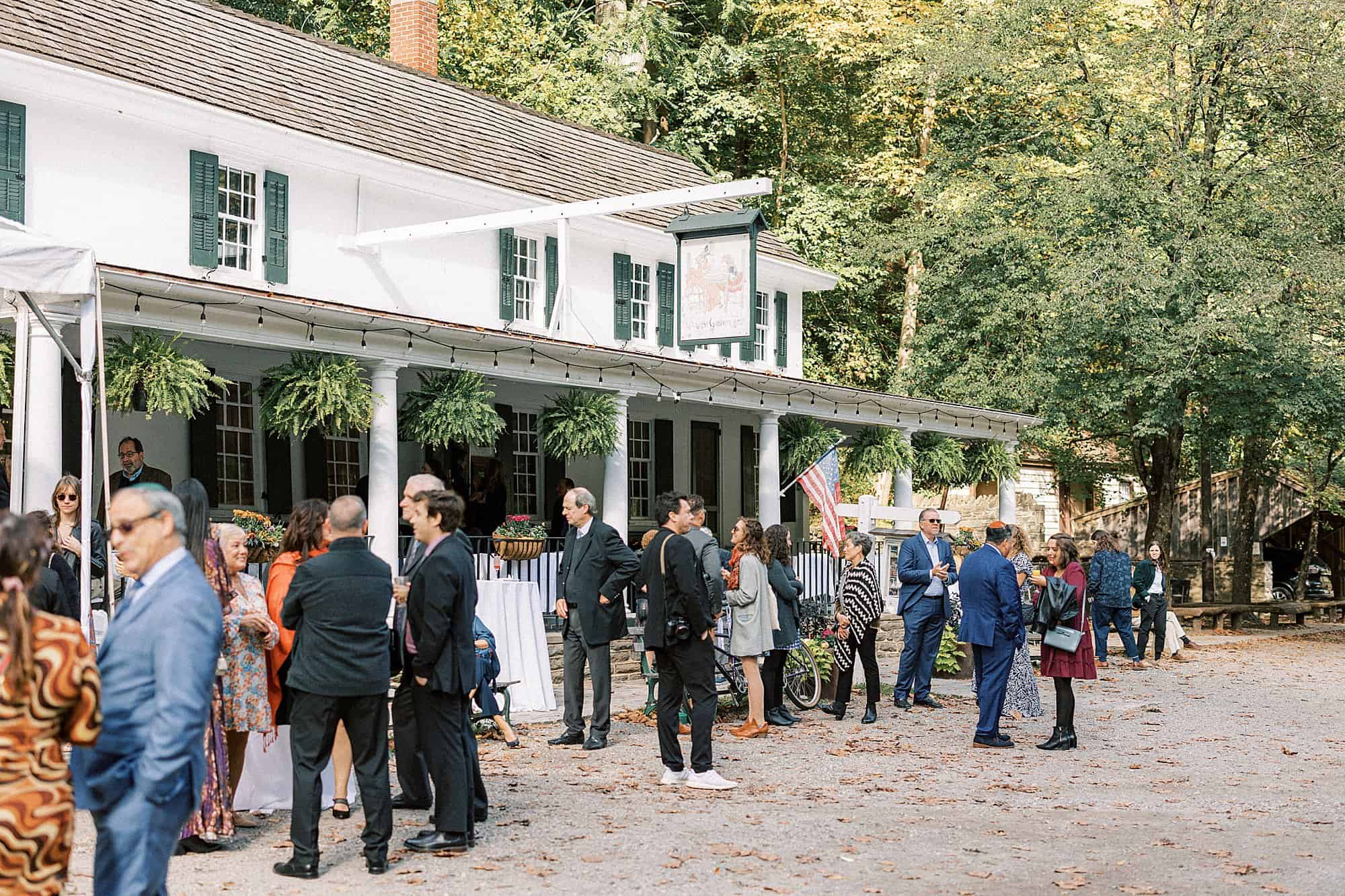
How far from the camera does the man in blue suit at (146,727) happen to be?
15.6 feet

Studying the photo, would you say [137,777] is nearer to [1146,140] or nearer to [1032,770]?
[1032,770]

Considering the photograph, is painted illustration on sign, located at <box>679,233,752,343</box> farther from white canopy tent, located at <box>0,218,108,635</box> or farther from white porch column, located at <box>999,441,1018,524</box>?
white porch column, located at <box>999,441,1018,524</box>

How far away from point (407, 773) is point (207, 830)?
4.56ft

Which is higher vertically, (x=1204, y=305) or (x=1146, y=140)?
(x=1146, y=140)

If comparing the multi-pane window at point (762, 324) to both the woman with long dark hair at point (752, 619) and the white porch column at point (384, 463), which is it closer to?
the white porch column at point (384, 463)

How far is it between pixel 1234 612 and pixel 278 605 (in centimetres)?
2509

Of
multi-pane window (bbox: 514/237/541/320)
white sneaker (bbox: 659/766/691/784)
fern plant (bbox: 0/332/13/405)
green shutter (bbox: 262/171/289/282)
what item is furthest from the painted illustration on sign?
white sneaker (bbox: 659/766/691/784)

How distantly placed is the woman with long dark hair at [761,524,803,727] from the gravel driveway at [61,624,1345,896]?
11.9 inches

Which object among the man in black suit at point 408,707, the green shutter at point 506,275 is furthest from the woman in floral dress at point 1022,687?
the green shutter at point 506,275

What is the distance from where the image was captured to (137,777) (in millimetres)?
4770

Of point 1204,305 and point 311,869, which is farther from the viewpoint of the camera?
point 1204,305

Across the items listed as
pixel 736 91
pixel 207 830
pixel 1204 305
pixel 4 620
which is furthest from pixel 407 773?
pixel 736 91

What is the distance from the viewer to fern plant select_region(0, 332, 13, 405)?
12875mm

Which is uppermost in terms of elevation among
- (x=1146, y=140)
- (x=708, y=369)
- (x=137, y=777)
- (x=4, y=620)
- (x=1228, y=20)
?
(x=1228, y=20)
